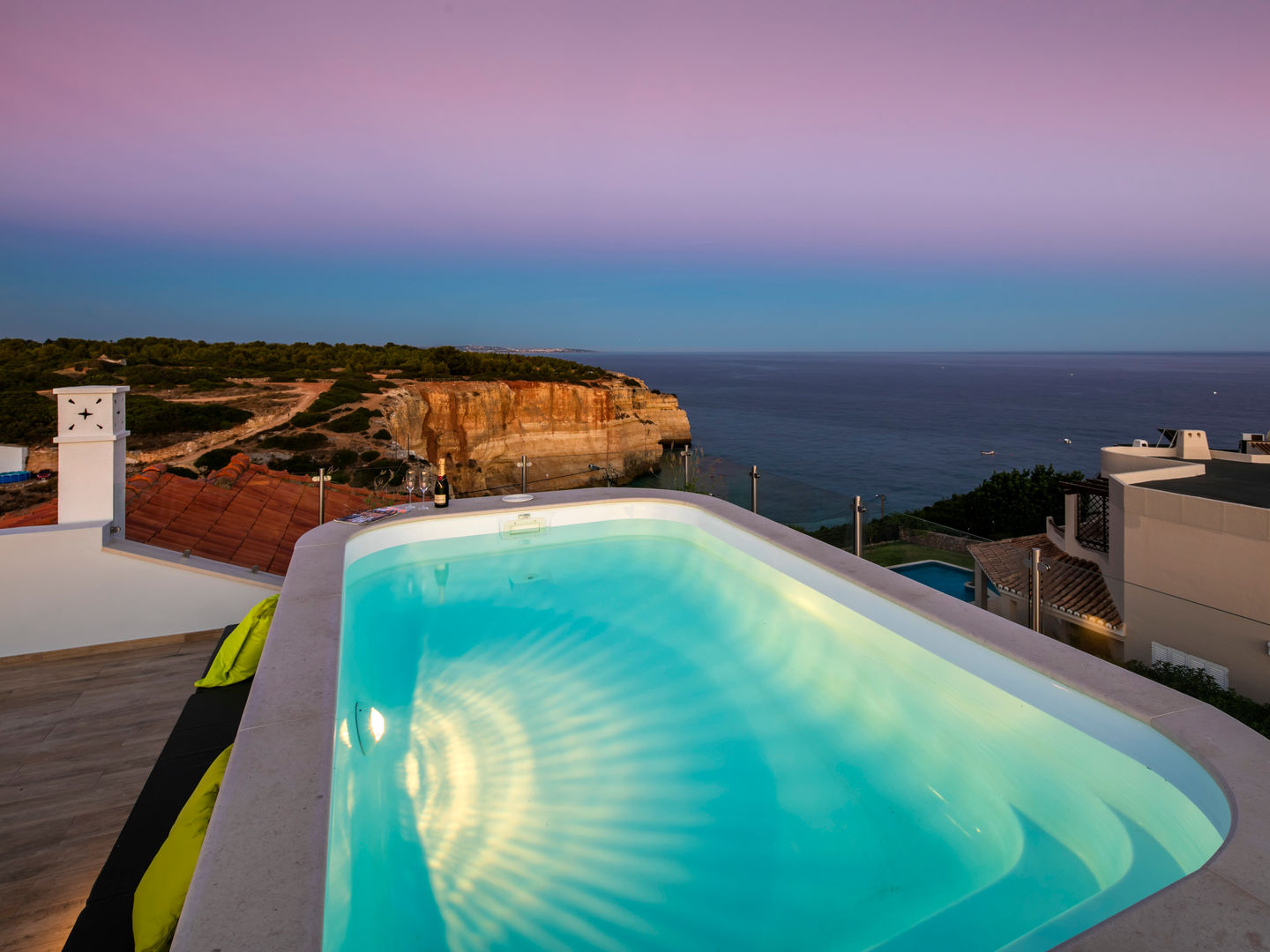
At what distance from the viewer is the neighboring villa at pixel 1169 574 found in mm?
8742

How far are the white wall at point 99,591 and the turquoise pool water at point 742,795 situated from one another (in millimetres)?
1074

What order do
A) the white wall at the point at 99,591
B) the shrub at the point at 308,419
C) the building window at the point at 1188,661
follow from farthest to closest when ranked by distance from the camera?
1. the shrub at the point at 308,419
2. the building window at the point at 1188,661
3. the white wall at the point at 99,591

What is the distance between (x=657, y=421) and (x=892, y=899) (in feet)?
98.8

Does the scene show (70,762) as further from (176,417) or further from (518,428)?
(518,428)

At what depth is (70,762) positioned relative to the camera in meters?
2.14

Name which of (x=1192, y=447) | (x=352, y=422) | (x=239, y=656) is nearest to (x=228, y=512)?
(x=239, y=656)

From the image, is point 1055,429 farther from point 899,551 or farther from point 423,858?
point 423,858

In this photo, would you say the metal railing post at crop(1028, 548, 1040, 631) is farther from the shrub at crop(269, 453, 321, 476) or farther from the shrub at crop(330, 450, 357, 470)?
the shrub at crop(269, 453, 321, 476)

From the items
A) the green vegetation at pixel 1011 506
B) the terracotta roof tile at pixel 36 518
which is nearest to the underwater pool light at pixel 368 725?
the terracotta roof tile at pixel 36 518

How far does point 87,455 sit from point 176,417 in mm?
13960

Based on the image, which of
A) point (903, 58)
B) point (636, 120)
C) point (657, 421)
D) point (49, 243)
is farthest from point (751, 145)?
point (49, 243)

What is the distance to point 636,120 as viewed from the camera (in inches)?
442

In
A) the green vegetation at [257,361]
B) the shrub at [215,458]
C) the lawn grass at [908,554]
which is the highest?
the green vegetation at [257,361]

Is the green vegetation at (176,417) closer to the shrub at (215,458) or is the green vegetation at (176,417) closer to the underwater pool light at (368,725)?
the shrub at (215,458)
